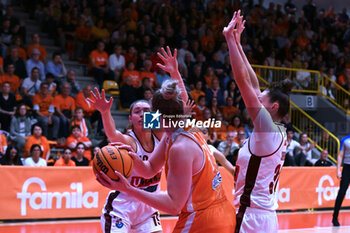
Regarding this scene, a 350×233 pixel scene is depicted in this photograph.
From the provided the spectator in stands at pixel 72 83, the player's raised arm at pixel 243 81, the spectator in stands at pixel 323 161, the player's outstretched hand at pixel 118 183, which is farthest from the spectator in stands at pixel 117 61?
the player's outstretched hand at pixel 118 183

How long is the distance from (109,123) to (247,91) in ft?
4.62

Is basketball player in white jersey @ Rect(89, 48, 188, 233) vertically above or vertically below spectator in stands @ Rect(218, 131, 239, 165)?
above

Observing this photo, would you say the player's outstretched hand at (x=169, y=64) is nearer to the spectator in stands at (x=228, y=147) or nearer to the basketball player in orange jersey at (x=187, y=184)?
the basketball player in orange jersey at (x=187, y=184)

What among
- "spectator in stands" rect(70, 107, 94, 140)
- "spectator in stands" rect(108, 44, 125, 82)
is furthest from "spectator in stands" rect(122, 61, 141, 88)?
"spectator in stands" rect(70, 107, 94, 140)

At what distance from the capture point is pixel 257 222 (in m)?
3.09

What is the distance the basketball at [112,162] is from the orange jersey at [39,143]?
19.4 ft

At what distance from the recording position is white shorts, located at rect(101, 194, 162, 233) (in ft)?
12.5

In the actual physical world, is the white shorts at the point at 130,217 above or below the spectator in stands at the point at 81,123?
above

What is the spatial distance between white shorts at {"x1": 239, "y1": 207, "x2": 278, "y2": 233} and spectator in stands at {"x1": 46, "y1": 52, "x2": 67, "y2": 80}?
7898 mm

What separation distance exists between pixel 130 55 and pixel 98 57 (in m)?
0.76

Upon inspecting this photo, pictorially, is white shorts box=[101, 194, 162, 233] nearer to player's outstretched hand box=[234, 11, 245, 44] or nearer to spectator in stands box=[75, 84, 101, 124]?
player's outstretched hand box=[234, 11, 245, 44]

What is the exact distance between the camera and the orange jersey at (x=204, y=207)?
8.66 ft

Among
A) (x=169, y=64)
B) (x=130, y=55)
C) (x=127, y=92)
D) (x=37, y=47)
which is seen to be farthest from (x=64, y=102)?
(x=169, y=64)

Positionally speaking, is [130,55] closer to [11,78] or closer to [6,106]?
[11,78]
